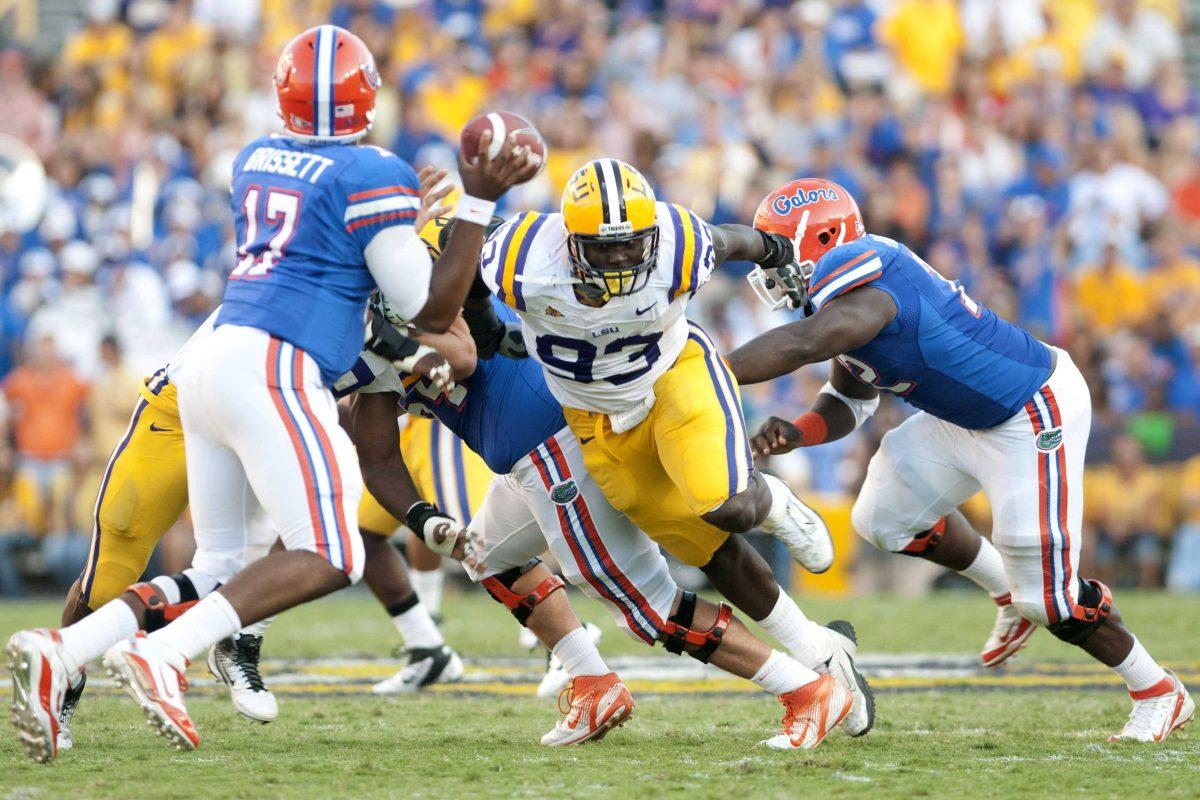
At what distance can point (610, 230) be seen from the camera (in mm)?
4625

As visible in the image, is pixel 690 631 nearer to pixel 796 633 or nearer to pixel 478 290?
pixel 796 633

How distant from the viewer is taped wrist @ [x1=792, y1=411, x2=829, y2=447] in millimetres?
5546

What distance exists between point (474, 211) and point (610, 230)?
1.27 feet

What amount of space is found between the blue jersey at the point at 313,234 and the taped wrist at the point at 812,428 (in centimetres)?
171

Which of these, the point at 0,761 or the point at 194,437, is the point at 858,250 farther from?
the point at 0,761

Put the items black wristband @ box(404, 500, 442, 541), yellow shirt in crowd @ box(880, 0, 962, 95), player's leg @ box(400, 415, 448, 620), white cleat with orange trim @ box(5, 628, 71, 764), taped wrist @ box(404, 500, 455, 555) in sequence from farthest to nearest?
yellow shirt in crowd @ box(880, 0, 962, 95) < player's leg @ box(400, 415, 448, 620) < black wristband @ box(404, 500, 442, 541) < taped wrist @ box(404, 500, 455, 555) < white cleat with orange trim @ box(5, 628, 71, 764)

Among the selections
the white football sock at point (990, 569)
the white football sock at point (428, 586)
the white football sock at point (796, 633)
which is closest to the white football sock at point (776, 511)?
the white football sock at point (796, 633)

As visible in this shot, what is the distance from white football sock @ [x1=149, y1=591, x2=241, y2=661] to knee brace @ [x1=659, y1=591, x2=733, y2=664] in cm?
140

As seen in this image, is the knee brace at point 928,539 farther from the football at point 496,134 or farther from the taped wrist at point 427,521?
the football at point 496,134

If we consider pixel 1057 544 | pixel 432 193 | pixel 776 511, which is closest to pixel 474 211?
pixel 432 193

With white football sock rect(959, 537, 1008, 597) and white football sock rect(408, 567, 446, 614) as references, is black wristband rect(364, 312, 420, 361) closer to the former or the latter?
white football sock rect(959, 537, 1008, 597)

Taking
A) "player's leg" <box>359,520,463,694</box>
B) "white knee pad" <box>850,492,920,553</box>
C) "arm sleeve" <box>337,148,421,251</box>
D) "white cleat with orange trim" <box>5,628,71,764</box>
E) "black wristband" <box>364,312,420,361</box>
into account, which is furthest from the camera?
"player's leg" <box>359,520,463,694</box>

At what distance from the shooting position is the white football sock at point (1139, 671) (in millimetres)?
5207

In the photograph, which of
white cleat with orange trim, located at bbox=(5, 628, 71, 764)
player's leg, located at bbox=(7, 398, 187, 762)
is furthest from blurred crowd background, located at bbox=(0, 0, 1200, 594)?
white cleat with orange trim, located at bbox=(5, 628, 71, 764)
